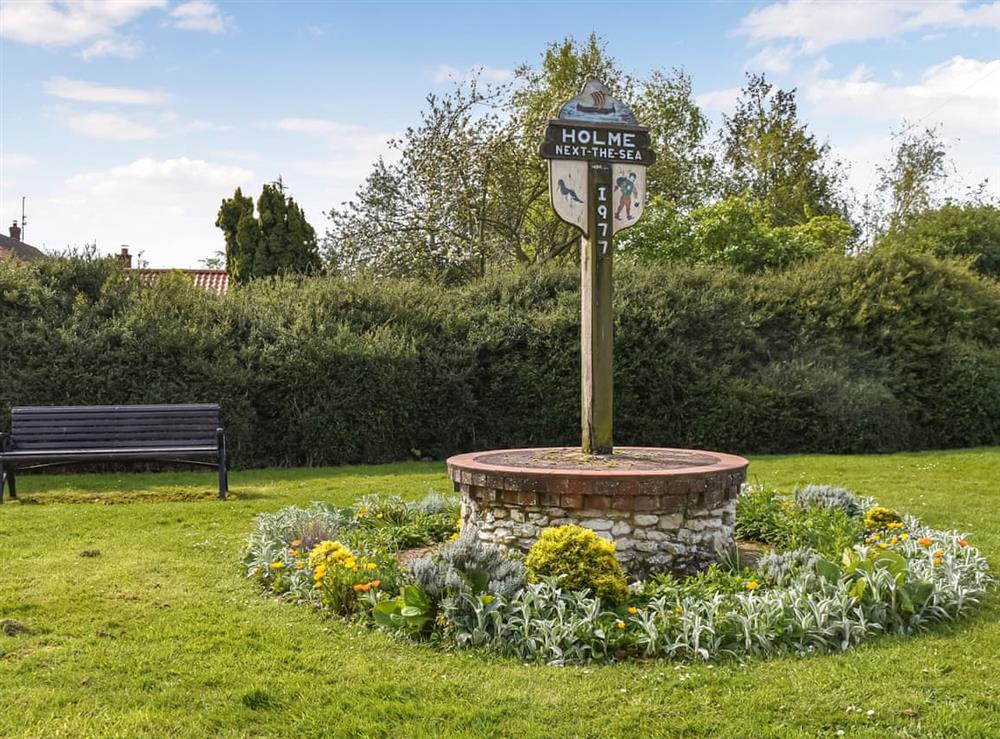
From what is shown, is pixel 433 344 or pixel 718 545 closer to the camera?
pixel 718 545

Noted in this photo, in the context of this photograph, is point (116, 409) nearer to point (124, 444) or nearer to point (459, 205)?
point (124, 444)

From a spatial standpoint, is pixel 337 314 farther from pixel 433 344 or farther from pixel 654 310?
pixel 654 310

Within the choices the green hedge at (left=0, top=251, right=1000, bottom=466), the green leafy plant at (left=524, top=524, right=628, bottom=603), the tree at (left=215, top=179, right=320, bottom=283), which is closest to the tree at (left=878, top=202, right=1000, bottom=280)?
the green hedge at (left=0, top=251, right=1000, bottom=466)

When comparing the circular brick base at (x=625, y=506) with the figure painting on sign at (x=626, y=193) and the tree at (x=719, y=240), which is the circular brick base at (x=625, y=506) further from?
the tree at (x=719, y=240)

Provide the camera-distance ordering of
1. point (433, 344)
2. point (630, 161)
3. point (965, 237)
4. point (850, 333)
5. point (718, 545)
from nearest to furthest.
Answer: point (718, 545), point (630, 161), point (433, 344), point (850, 333), point (965, 237)

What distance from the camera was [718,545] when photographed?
6035mm

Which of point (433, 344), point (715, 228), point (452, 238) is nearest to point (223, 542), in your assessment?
point (433, 344)

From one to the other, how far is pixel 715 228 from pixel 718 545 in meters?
14.7

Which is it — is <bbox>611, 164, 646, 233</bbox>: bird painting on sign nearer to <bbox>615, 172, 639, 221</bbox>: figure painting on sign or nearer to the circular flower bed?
<bbox>615, 172, 639, 221</bbox>: figure painting on sign

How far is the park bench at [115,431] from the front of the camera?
9797mm

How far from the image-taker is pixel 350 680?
4160 millimetres

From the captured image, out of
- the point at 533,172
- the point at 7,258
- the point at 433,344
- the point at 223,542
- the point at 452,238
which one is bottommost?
the point at 223,542

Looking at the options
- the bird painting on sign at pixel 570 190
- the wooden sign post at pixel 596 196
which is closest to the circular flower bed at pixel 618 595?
the wooden sign post at pixel 596 196

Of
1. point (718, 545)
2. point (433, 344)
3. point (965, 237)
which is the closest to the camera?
point (718, 545)
